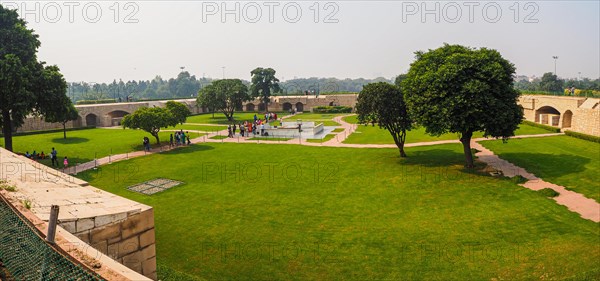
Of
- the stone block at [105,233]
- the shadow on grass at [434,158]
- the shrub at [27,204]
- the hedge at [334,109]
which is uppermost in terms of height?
the hedge at [334,109]

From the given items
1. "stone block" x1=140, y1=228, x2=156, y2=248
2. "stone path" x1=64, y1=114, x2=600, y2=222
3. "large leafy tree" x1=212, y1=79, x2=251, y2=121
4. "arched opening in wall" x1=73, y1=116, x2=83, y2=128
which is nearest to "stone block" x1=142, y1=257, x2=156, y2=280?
"stone block" x1=140, y1=228, x2=156, y2=248

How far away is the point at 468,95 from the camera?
21641mm

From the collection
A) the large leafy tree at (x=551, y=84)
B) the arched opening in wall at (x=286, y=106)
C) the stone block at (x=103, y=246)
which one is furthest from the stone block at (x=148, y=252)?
the large leafy tree at (x=551, y=84)

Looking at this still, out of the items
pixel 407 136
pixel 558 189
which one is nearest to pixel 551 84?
pixel 407 136

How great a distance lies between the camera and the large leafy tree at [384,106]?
2578cm

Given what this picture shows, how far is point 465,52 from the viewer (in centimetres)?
2372

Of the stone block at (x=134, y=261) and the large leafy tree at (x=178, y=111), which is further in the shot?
the large leafy tree at (x=178, y=111)

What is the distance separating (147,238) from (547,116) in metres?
46.2

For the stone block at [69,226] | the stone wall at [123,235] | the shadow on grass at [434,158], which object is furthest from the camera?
the shadow on grass at [434,158]

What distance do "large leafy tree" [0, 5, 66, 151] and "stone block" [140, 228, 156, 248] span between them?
2530cm

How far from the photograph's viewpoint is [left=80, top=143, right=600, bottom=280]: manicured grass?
12227mm

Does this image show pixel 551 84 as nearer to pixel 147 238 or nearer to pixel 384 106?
pixel 384 106

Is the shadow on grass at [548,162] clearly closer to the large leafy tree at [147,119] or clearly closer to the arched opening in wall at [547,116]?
the arched opening in wall at [547,116]

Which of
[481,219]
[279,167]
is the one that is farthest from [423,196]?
[279,167]
